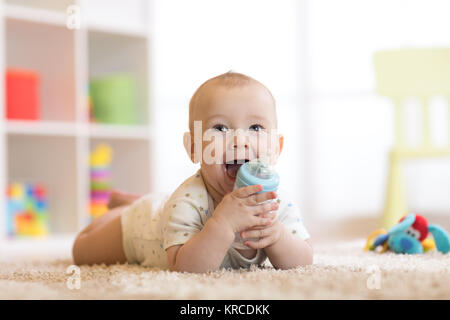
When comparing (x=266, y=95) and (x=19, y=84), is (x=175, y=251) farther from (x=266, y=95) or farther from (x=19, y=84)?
(x=19, y=84)

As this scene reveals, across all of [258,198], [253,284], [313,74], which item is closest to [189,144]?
[258,198]

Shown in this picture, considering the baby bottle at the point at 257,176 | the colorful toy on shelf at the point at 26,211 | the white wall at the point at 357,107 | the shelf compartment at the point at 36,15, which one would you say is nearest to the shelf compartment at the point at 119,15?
the shelf compartment at the point at 36,15

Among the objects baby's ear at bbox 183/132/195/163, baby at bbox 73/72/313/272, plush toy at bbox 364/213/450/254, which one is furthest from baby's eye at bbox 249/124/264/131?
plush toy at bbox 364/213/450/254

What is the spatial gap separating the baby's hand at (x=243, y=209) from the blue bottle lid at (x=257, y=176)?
1 centimetres

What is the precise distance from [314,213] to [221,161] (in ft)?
6.28

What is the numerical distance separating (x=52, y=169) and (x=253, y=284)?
1.60 meters

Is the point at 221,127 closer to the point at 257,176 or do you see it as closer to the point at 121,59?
the point at 257,176

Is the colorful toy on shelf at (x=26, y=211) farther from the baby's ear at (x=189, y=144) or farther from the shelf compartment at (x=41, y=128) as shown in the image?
the baby's ear at (x=189, y=144)

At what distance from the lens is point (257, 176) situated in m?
0.84

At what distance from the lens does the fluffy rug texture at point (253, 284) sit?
0.67 m

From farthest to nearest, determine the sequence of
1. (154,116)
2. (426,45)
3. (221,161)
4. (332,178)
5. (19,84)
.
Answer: (332,178) < (426,45) < (154,116) < (19,84) < (221,161)

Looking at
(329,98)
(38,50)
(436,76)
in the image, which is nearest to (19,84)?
(38,50)

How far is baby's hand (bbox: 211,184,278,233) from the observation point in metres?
0.83

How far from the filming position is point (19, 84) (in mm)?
2066
